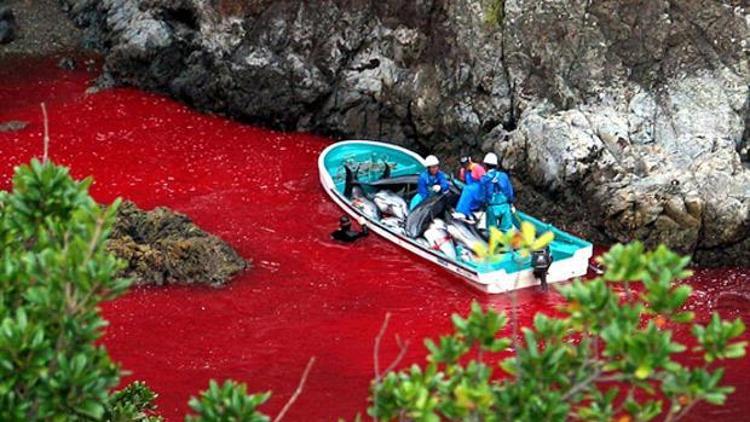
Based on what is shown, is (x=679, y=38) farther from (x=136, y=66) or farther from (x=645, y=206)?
(x=136, y=66)

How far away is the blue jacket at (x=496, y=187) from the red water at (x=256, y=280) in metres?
1.38

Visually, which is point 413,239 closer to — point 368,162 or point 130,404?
point 368,162

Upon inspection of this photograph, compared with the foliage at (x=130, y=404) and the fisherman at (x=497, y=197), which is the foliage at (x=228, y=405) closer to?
the foliage at (x=130, y=404)

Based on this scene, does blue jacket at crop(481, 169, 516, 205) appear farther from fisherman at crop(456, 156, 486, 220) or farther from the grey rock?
the grey rock

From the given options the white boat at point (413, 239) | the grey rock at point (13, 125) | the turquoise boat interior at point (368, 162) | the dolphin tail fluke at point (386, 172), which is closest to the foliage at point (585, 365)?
the white boat at point (413, 239)

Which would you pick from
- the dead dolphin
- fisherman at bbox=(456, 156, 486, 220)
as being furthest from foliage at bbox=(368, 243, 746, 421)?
the dead dolphin

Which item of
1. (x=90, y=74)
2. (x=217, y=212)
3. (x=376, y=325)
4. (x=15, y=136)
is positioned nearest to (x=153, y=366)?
(x=376, y=325)

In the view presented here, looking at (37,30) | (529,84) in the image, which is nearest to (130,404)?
(529,84)

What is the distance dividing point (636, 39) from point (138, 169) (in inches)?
380

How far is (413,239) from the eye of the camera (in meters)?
16.8

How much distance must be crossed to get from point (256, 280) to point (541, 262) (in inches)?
170

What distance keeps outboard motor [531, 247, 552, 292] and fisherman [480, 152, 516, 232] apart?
105 cm

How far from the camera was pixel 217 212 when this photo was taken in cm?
1867

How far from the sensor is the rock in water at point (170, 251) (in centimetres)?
1587
